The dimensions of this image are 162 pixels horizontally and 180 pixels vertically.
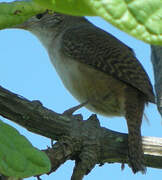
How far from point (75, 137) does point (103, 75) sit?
4.44ft

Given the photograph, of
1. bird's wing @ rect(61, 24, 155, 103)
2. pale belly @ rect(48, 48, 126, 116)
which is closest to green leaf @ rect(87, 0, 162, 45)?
bird's wing @ rect(61, 24, 155, 103)

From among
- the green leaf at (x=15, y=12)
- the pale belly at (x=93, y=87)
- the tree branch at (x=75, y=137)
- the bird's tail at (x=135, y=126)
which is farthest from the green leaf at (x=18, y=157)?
the pale belly at (x=93, y=87)

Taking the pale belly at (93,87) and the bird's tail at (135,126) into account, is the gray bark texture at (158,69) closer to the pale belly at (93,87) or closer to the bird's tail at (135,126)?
the bird's tail at (135,126)

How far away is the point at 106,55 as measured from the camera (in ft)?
13.2

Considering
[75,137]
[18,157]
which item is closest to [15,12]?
[18,157]

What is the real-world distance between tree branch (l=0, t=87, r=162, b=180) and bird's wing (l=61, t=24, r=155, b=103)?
3.02 ft

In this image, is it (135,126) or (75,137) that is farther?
(135,126)

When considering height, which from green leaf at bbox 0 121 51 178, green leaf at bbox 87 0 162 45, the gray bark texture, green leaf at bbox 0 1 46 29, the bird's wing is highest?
green leaf at bbox 87 0 162 45

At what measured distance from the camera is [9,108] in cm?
245

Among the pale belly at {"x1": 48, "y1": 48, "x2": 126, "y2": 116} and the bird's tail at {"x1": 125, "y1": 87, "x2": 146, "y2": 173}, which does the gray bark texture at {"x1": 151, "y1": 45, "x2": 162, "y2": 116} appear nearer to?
the bird's tail at {"x1": 125, "y1": 87, "x2": 146, "y2": 173}

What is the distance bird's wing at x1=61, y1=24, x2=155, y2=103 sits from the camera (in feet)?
12.3

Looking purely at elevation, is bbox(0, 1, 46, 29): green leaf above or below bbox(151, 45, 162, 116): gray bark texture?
above

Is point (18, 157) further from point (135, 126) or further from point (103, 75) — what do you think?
point (103, 75)

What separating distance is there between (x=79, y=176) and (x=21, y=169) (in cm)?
190
